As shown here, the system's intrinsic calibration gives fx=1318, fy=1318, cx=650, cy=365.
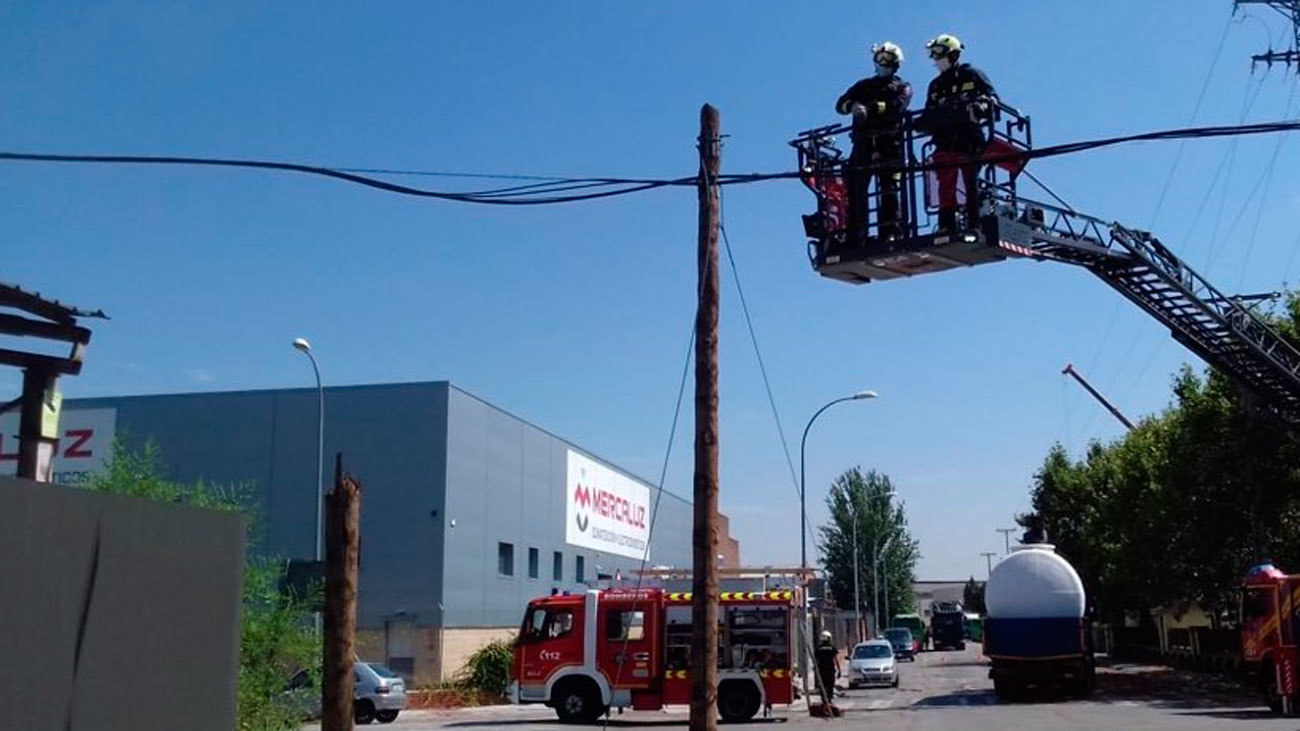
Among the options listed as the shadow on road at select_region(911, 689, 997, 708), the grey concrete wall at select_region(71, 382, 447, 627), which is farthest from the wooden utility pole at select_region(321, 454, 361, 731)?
the grey concrete wall at select_region(71, 382, 447, 627)

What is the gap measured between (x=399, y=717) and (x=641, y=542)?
31.7 meters

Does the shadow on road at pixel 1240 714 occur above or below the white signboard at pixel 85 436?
below

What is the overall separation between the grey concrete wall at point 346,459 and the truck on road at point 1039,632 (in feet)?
55.9

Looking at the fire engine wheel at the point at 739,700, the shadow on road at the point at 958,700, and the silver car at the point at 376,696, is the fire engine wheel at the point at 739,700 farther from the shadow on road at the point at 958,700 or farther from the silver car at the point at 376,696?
the silver car at the point at 376,696

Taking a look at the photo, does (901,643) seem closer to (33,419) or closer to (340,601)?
(340,601)

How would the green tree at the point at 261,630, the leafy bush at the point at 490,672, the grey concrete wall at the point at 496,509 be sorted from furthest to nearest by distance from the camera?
the grey concrete wall at the point at 496,509 < the leafy bush at the point at 490,672 < the green tree at the point at 261,630

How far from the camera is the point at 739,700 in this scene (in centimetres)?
2659

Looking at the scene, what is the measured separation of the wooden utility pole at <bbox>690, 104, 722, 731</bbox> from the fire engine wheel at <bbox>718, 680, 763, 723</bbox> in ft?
46.2

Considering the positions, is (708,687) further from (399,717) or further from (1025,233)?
(399,717)

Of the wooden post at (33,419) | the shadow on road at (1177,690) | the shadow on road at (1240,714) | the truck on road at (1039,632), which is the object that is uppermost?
the wooden post at (33,419)

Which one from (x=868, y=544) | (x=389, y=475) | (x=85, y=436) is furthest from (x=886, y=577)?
(x=85, y=436)

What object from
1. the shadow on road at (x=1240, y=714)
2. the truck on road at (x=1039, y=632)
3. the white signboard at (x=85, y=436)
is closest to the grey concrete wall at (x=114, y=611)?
the shadow on road at (x=1240, y=714)

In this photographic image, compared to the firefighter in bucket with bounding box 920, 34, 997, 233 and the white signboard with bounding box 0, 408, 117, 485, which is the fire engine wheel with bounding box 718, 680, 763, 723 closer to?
the firefighter in bucket with bounding box 920, 34, 997, 233

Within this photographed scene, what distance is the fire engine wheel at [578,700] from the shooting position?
27031 mm
